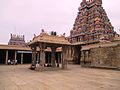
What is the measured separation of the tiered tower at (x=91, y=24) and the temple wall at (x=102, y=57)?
898cm

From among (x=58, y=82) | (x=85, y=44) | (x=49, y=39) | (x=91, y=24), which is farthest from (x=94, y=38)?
(x=58, y=82)

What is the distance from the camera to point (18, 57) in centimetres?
3195

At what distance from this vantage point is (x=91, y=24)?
34000 millimetres

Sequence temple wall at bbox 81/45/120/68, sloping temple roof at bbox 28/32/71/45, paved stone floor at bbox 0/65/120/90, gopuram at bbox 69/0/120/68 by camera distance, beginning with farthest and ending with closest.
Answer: gopuram at bbox 69/0/120/68 → temple wall at bbox 81/45/120/68 → sloping temple roof at bbox 28/32/71/45 → paved stone floor at bbox 0/65/120/90

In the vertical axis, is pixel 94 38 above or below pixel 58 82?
above

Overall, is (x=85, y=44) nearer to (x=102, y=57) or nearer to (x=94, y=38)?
(x=94, y=38)

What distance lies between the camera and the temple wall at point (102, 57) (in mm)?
17219

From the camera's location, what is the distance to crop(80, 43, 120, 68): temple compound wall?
56.5 ft

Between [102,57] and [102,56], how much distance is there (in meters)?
0.14

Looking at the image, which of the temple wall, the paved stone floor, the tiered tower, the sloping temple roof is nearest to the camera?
the paved stone floor

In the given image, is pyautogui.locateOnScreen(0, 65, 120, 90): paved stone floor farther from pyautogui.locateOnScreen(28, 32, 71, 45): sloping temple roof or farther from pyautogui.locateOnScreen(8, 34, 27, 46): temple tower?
pyautogui.locateOnScreen(8, 34, 27, 46): temple tower

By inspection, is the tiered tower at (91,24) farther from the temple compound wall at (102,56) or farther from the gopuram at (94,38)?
the temple compound wall at (102,56)

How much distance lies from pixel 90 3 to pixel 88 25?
669 cm

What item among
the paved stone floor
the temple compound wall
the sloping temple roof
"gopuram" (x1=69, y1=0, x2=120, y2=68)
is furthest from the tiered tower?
the paved stone floor
